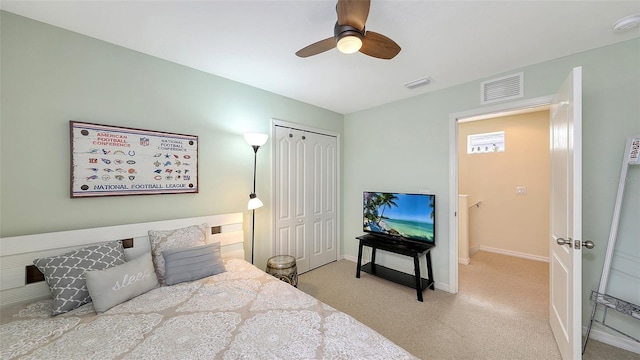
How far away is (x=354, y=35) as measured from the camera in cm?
137

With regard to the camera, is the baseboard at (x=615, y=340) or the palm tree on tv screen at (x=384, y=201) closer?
the baseboard at (x=615, y=340)

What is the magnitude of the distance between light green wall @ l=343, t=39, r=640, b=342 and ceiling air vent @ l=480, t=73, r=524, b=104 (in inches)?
2.1

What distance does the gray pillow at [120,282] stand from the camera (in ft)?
4.85

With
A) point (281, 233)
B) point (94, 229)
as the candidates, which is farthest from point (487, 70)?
point (94, 229)

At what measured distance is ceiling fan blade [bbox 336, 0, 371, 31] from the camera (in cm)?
126

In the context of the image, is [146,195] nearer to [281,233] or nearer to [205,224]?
[205,224]

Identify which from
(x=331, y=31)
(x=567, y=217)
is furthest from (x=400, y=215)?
(x=331, y=31)

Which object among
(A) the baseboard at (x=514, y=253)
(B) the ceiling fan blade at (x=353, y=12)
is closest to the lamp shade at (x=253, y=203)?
(B) the ceiling fan blade at (x=353, y=12)

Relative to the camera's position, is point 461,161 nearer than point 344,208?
No

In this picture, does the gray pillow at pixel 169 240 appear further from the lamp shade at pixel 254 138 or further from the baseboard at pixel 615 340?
the baseboard at pixel 615 340

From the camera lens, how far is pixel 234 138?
274cm

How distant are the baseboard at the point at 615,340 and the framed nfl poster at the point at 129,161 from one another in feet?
12.6

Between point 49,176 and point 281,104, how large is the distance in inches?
90.3

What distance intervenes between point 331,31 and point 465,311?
2.95 metres
